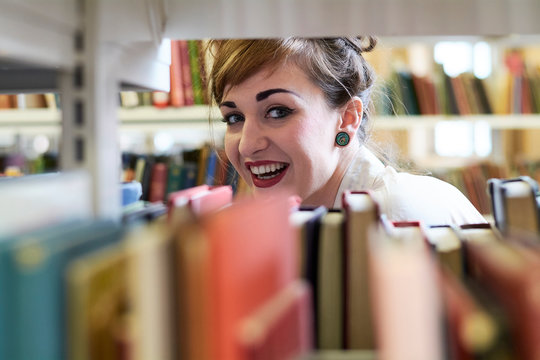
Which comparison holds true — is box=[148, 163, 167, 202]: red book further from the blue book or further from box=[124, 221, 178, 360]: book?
box=[124, 221, 178, 360]: book

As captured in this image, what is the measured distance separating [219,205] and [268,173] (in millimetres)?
919

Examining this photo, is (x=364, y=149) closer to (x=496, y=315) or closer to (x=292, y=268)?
(x=292, y=268)

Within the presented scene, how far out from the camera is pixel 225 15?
2.65ft

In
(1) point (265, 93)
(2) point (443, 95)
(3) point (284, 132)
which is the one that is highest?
(2) point (443, 95)

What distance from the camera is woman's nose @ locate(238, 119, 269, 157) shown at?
1688 mm

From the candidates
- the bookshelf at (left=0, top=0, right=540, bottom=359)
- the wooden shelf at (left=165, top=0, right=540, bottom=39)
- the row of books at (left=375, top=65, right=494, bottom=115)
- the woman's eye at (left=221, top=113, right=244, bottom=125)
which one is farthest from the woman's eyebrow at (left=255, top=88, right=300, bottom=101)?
the row of books at (left=375, top=65, right=494, bottom=115)

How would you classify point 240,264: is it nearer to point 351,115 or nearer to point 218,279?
point 218,279

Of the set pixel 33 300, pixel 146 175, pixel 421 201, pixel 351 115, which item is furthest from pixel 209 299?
pixel 146 175

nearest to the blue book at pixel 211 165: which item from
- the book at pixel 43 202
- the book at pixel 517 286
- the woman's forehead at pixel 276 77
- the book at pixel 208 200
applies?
the woman's forehead at pixel 276 77

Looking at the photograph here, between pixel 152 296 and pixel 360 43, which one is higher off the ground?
pixel 360 43

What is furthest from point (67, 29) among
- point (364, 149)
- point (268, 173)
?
point (364, 149)

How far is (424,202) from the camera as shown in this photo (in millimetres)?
1302

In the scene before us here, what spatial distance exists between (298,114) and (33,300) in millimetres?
1271

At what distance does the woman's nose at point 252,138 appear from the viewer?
1.69 metres
